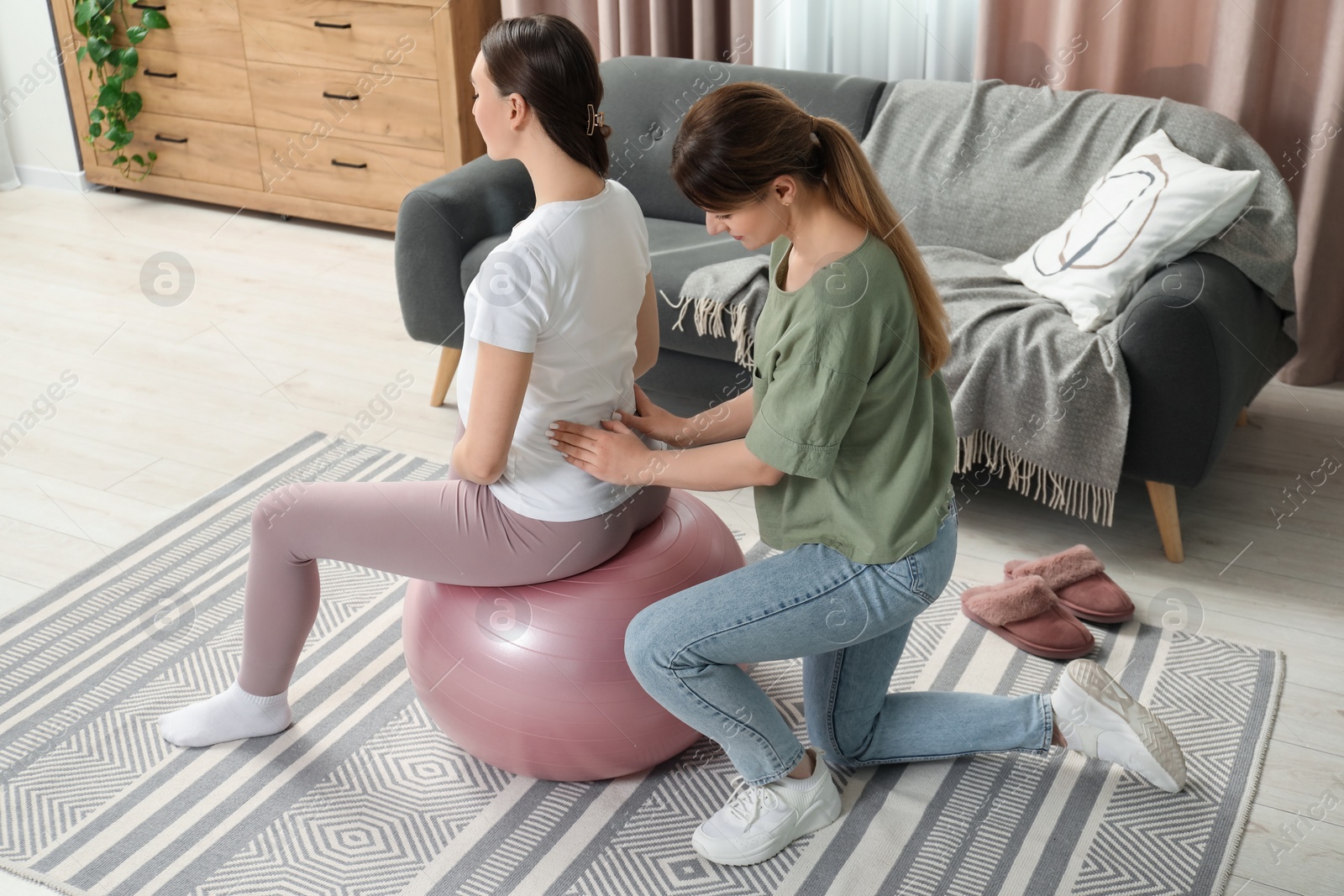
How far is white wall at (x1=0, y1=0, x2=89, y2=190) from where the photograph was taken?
425 cm

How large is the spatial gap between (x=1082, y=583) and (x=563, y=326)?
3.59ft

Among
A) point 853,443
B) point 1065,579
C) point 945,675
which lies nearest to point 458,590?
point 853,443

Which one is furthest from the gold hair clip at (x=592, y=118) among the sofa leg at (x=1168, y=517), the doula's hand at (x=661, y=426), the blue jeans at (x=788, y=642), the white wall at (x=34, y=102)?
the white wall at (x=34, y=102)

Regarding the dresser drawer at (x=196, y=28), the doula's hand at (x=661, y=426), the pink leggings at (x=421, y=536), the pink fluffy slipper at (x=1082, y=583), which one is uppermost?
the dresser drawer at (x=196, y=28)

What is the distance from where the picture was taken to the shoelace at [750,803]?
1.55m

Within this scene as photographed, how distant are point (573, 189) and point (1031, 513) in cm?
133

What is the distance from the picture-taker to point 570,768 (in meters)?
1.65

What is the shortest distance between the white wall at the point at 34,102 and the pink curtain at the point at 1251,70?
3258 millimetres

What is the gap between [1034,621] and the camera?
199 centimetres

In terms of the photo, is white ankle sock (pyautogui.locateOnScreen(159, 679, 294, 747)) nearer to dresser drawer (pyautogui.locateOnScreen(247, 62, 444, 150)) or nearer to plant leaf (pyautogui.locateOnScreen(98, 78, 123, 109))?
dresser drawer (pyautogui.locateOnScreen(247, 62, 444, 150))

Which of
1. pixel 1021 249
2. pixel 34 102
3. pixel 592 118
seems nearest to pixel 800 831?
pixel 592 118

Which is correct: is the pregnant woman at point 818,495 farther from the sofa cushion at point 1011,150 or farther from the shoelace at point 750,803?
the sofa cushion at point 1011,150

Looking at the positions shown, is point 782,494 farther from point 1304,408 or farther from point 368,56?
point 368,56

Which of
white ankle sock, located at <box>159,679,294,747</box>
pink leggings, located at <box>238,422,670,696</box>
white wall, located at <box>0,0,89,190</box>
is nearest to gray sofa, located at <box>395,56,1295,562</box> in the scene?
pink leggings, located at <box>238,422,670,696</box>
